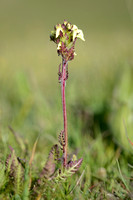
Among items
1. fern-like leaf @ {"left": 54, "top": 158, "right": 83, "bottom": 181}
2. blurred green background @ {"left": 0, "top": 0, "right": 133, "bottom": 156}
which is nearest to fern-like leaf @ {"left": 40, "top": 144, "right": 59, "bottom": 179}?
fern-like leaf @ {"left": 54, "top": 158, "right": 83, "bottom": 181}

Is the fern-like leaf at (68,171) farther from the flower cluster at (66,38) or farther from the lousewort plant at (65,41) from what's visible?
the flower cluster at (66,38)

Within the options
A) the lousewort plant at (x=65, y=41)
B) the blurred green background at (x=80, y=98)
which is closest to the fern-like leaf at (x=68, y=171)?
the lousewort plant at (x=65, y=41)

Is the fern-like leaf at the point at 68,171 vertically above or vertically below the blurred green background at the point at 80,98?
below

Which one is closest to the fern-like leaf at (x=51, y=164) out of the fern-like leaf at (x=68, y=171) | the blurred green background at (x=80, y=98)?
the fern-like leaf at (x=68, y=171)

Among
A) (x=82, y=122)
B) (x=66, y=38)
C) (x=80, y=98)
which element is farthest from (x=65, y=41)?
(x=80, y=98)

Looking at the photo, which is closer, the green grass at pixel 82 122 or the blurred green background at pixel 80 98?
the green grass at pixel 82 122

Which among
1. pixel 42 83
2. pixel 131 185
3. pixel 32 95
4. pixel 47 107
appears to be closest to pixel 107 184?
pixel 131 185

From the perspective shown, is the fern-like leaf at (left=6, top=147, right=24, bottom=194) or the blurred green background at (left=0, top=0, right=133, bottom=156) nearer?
the fern-like leaf at (left=6, top=147, right=24, bottom=194)

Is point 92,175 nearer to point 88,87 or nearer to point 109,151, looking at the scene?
point 109,151

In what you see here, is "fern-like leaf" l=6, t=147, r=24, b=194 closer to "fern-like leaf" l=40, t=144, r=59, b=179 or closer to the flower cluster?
"fern-like leaf" l=40, t=144, r=59, b=179

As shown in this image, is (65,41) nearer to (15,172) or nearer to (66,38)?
(66,38)
